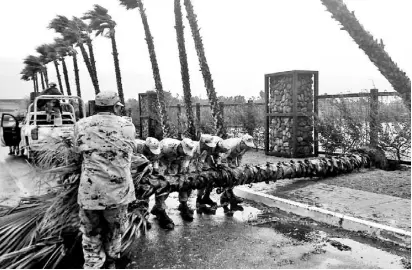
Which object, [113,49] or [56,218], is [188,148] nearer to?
[56,218]

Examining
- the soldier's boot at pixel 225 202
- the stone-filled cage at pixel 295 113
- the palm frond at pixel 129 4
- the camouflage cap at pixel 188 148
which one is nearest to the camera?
the camouflage cap at pixel 188 148

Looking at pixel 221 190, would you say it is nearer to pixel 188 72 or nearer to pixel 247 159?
pixel 247 159

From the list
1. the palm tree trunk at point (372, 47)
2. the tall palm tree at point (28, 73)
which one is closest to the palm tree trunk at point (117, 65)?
the palm tree trunk at point (372, 47)

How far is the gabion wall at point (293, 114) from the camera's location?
1141cm

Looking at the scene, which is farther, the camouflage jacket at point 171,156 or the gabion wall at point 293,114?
the gabion wall at point 293,114

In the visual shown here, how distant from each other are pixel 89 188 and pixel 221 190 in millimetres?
3047

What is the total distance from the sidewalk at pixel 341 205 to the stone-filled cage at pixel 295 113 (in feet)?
11.1

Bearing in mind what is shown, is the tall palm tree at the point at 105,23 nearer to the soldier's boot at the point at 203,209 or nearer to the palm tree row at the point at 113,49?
the palm tree row at the point at 113,49

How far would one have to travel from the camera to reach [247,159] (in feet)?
37.9

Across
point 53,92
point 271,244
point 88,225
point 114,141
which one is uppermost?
point 53,92

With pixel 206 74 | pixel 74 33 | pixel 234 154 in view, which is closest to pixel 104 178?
pixel 234 154

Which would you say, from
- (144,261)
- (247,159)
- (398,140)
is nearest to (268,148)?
(247,159)

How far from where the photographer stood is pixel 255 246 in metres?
4.79

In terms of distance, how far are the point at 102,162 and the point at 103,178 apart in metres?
0.15
